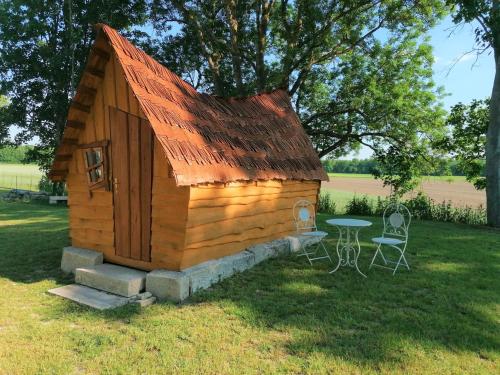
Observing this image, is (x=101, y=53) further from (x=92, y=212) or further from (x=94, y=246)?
(x=94, y=246)

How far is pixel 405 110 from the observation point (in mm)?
16125

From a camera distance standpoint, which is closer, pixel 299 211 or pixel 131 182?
pixel 131 182

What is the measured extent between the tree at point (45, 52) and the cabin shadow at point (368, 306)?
16541mm

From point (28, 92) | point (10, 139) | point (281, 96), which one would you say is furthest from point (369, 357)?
point (10, 139)

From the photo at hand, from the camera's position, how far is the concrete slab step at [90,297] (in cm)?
496

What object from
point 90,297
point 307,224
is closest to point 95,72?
point 90,297

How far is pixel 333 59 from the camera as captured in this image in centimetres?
1723

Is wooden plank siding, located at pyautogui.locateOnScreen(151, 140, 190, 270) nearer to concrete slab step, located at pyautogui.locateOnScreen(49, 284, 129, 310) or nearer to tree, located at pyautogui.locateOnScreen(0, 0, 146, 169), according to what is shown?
concrete slab step, located at pyautogui.locateOnScreen(49, 284, 129, 310)

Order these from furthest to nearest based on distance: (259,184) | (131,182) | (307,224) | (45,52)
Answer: (45,52), (307,224), (259,184), (131,182)

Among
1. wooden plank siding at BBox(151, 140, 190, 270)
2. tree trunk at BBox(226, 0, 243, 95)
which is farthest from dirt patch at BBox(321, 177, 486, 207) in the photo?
wooden plank siding at BBox(151, 140, 190, 270)

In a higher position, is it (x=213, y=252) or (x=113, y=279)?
(x=213, y=252)

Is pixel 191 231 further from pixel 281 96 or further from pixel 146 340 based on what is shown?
pixel 281 96

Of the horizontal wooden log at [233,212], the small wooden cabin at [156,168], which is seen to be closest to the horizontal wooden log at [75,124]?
the small wooden cabin at [156,168]

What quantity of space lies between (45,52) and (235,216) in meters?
17.6
